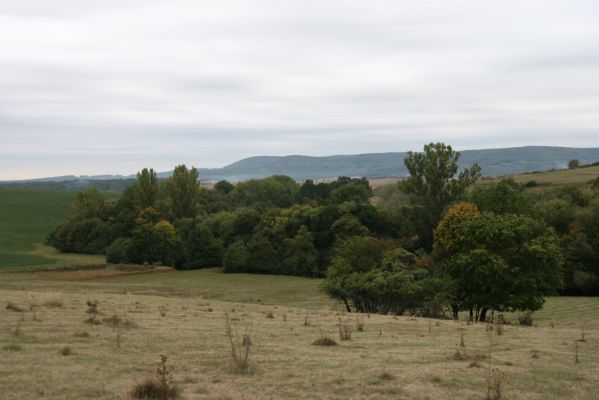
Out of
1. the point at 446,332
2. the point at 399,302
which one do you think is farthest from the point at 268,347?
the point at 399,302

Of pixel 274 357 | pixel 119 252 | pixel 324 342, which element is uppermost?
pixel 274 357

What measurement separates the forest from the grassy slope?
809 cm

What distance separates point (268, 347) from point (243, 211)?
8542 cm

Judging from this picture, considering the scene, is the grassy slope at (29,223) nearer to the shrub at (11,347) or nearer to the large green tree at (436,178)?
the large green tree at (436,178)

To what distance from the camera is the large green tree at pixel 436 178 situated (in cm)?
7238

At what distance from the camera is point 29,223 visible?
14100cm

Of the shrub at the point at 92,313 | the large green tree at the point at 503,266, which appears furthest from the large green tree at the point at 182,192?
the shrub at the point at 92,313

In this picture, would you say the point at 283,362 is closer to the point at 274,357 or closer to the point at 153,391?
the point at 274,357

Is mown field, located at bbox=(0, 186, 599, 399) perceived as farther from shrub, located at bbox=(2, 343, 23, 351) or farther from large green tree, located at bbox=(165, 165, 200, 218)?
large green tree, located at bbox=(165, 165, 200, 218)

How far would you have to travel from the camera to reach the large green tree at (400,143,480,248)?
72.4 meters

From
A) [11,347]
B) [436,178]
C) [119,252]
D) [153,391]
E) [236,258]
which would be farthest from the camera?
[119,252]

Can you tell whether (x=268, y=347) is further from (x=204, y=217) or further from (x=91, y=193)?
(x=91, y=193)

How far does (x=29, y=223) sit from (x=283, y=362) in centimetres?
14067

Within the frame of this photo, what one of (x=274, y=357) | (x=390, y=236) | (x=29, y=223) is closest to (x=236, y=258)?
(x=390, y=236)
